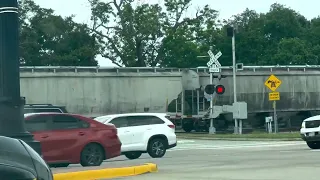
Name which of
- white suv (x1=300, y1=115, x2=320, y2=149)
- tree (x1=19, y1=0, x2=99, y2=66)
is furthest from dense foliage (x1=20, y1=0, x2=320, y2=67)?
white suv (x1=300, y1=115, x2=320, y2=149)

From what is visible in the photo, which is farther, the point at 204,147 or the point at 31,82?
the point at 31,82

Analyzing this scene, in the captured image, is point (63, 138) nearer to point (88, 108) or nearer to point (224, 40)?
point (88, 108)

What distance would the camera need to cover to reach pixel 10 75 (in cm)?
1274

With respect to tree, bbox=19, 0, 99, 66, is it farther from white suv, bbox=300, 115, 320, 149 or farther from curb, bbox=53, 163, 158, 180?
curb, bbox=53, 163, 158, 180

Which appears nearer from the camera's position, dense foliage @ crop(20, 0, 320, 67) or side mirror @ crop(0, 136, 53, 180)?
side mirror @ crop(0, 136, 53, 180)

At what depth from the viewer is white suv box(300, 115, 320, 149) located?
24.7m

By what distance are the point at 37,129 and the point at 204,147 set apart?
468 inches

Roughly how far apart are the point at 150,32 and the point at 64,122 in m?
56.6

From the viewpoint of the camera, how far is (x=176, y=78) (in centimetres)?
4400

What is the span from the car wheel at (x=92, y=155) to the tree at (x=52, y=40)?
58323mm

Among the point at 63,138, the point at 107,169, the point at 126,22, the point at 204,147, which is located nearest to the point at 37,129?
the point at 63,138

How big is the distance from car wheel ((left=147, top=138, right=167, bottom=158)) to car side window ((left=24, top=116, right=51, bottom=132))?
5.22 metres

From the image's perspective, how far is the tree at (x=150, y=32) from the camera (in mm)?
74062

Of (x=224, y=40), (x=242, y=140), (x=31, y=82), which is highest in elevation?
(x=224, y=40)
